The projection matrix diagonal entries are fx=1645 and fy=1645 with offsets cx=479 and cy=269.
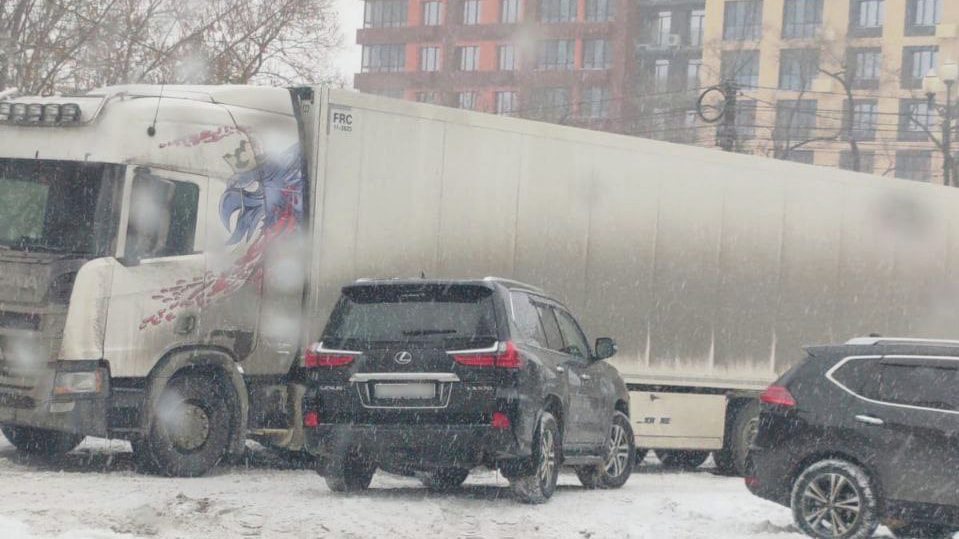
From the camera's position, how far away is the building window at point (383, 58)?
110750mm

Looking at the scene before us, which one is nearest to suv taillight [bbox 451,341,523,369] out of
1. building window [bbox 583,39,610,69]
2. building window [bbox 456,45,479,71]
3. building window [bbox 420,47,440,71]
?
building window [bbox 583,39,610,69]

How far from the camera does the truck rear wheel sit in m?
15.5

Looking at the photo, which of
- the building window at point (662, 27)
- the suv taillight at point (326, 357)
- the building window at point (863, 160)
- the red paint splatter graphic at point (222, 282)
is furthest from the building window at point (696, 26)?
the suv taillight at point (326, 357)

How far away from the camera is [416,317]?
1234 centimetres

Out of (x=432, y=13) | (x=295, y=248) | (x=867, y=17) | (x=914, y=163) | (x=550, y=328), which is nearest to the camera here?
(x=550, y=328)

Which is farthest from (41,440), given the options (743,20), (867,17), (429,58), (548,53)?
(429,58)

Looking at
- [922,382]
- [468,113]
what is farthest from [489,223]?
[922,382]

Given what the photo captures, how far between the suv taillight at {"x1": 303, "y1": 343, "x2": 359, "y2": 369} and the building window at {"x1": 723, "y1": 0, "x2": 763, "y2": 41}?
85.2 metres

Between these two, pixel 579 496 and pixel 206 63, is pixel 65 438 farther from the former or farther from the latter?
pixel 206 63

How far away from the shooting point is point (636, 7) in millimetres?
106438

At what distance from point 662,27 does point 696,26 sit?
2.18 metres

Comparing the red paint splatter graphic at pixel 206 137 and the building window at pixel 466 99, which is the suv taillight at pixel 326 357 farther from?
the building window at pixel 466 99

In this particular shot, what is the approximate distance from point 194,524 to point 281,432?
14.4 ft

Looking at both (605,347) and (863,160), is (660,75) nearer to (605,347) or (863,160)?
(863,160)
